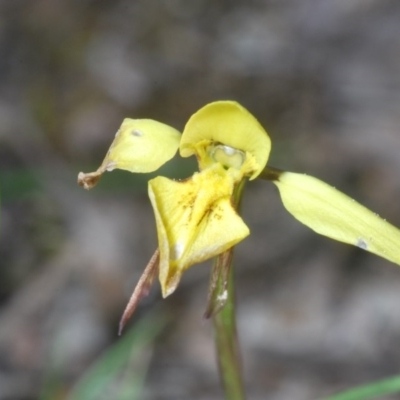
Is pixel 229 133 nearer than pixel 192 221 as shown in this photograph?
No

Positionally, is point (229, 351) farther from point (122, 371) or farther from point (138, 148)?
point (122, 371)

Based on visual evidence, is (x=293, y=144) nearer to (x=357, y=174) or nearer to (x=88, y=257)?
(x=357, y=174)

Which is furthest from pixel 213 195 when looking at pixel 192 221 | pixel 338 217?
pixel 338 217

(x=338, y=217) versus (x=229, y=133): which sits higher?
(x=229, y=133)

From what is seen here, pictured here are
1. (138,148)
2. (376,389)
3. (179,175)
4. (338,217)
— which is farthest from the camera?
(179,175)

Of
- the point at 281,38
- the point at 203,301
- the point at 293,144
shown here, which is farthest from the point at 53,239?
the point at 281,38

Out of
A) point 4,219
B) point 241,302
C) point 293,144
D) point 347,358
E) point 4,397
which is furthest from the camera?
point 293,144

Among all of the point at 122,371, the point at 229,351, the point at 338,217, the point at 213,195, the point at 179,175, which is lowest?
the point at 229,351

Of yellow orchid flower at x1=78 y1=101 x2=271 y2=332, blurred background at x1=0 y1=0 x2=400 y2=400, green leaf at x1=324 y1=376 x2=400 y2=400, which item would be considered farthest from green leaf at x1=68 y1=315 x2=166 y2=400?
yellow orchid flower at x1=78 y1=101 x2=271 y2=332
